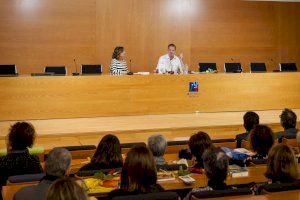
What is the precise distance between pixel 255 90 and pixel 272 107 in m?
0.54

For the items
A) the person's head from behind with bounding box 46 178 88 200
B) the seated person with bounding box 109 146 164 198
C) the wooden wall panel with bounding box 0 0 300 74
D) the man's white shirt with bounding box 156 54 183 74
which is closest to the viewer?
the person's head from behind with bounding box 46 178 88 200

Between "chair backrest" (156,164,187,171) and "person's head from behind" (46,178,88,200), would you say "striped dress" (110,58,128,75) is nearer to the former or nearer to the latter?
"chair backrest" (156,164,187,171)

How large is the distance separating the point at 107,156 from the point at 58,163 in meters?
0.94

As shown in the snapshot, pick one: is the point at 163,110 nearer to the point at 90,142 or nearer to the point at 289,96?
the point at 90,142

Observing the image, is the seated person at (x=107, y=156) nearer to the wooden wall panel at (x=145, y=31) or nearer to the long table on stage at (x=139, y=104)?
the long table on stage at (x=139, y=104)

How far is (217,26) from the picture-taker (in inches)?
477

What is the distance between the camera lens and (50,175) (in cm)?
341

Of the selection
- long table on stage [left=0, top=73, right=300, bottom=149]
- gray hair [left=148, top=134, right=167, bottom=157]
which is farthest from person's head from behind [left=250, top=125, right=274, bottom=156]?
long table on stage [left=0, top=73, right=300, bottom=149]

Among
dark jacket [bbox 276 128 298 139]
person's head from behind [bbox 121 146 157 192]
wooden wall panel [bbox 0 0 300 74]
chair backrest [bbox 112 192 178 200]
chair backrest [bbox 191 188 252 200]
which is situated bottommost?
chair backrest [bbox 191 188 252 200]

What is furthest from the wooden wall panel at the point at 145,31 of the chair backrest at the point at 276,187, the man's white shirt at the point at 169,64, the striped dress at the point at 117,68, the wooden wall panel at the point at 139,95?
the chair backrest at the point at 276,187

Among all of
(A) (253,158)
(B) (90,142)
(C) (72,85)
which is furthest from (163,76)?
(A) (253,158)

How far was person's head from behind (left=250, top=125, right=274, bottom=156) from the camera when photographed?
15.3 feet

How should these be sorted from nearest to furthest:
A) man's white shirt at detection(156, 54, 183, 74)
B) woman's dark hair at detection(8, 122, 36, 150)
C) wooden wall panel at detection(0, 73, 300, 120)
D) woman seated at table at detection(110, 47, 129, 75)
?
woman's dark hair at detection(8, 122, 36, 150) < wooden wall panel at detection(0, 73, 300, 120) < woman seated at table at detection(110, 47, 129, 75) < man's white shirt at detection(156, 54, 183, 74)

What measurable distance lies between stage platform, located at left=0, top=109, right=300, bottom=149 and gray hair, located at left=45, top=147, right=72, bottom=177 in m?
3.16
